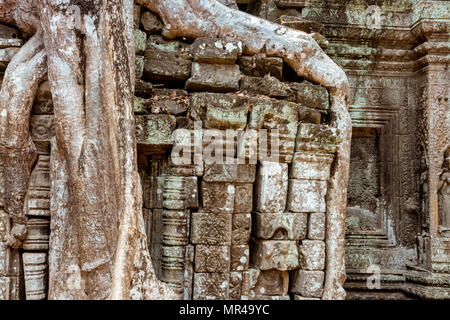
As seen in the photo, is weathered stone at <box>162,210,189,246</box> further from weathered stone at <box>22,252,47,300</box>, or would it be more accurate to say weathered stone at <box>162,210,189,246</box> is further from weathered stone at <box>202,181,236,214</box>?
weathered stone at <box>22,252,47,300</box>

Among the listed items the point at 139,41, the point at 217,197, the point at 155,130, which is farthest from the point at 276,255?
the point at 139,41

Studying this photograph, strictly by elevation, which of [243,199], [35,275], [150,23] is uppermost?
[150,23]

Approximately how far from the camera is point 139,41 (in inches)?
132

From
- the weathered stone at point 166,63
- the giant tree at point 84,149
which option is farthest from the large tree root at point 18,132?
the weathered stone at point 166,63

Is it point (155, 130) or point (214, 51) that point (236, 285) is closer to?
point (155, 130)

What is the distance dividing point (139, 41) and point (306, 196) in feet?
5.70

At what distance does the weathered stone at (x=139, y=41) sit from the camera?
11.0ft

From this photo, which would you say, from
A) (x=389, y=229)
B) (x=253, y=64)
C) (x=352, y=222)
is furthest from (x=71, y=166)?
(x=389, y=229)

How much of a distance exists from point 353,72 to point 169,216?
2681 mm

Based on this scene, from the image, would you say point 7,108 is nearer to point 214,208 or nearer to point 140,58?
point 140,58

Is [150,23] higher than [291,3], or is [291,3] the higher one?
[291,3]

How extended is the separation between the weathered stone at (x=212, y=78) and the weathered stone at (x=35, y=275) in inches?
65.1

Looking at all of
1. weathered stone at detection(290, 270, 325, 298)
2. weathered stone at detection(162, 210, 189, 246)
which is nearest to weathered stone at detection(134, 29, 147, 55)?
weathered stone at detection(162, 210, 189, 246)

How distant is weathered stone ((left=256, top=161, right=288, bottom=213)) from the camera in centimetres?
328
